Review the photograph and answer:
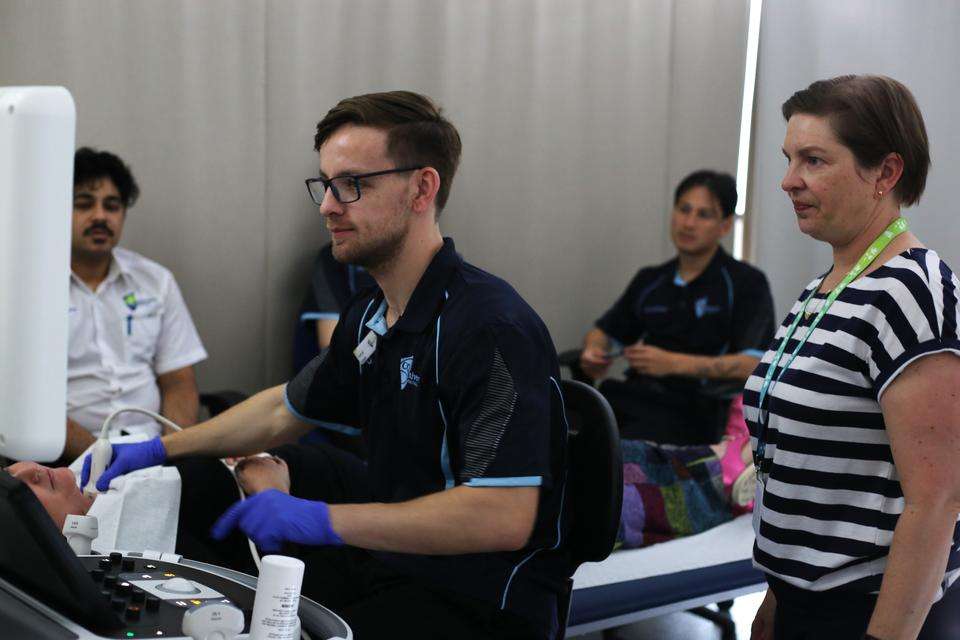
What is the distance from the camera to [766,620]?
1.55 meters

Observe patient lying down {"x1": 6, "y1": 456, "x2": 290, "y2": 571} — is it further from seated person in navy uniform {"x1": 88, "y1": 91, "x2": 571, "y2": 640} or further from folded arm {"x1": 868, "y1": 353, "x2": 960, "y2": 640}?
folded arm {"x1": 868, "y1": 353, "x2": 960, "y2": 640}

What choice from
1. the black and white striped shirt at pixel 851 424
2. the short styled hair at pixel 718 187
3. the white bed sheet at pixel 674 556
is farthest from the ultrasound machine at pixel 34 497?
the short styled hair at pixel 718 187

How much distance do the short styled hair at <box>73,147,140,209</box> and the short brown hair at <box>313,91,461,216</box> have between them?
151cm

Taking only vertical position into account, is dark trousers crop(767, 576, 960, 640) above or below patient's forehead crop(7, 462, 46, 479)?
below

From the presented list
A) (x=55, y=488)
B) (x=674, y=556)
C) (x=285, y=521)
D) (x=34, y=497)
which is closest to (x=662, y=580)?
(x=674, y=556)

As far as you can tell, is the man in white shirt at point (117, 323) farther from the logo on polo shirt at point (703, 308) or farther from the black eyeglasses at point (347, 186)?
the logo on polo shirt at point (703, 308)

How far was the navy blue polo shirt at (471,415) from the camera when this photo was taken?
4.62 ft

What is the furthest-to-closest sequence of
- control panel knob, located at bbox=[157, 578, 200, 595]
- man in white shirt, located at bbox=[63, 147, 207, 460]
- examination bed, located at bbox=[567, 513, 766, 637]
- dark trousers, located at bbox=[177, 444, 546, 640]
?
man in white shirt, located at bbox=[63, 147, 207, 460]
examination bed, located at bbox=[567, 513, 766, 637]
dark trousers, located at bbox=[177, 444, 546, 640]
control panel knob, located at bbox=[157, 578, 200, 595]

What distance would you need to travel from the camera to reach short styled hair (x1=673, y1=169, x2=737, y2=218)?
367 centimetres

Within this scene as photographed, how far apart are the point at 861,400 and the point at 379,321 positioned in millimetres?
743

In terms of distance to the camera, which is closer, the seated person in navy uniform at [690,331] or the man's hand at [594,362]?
the seated person in navy uniform at [690,331]

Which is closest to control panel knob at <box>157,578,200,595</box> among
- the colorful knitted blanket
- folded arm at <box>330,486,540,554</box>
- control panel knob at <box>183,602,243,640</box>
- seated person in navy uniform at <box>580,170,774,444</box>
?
control panel knob at <box>183,602,243,640</box>

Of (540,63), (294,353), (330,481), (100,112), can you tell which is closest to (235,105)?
(100,112)

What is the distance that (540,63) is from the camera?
3.80 m
